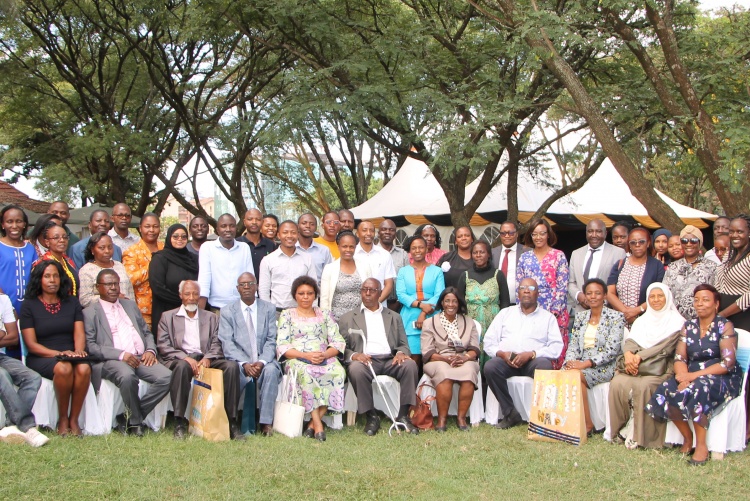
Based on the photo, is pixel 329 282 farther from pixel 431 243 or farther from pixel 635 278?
pixel 635 278

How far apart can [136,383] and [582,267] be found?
424 centimetres

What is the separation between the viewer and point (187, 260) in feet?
22.5

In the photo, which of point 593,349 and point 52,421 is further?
point 593,349

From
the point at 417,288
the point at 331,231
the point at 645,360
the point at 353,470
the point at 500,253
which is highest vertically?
the point at 331,231

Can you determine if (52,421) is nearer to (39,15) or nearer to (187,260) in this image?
(187,260)

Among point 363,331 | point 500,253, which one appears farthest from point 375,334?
point 500,253

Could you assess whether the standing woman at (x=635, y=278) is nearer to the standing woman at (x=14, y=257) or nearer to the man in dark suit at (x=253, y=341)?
the man in dark suit at (x=253, y=341)

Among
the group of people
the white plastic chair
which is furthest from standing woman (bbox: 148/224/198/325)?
the white plastic chair

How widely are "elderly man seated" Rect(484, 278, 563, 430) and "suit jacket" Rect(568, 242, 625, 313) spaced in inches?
23.4

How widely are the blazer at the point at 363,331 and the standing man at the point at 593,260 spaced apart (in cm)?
173

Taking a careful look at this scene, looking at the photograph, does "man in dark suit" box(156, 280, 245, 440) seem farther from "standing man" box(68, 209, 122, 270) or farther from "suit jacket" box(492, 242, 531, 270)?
"suit jacket" box(492, 242, 531, 270)

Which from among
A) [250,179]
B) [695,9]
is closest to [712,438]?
[695,9]

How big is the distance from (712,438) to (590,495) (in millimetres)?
1359

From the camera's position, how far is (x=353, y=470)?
16.5ft
